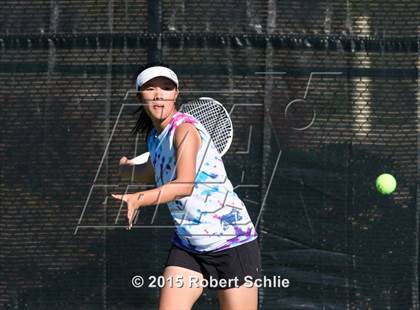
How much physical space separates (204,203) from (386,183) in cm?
182

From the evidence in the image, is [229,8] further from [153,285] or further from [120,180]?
[153,285]

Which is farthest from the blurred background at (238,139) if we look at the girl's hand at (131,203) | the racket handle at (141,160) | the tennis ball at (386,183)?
the girl's hand at (131,203)

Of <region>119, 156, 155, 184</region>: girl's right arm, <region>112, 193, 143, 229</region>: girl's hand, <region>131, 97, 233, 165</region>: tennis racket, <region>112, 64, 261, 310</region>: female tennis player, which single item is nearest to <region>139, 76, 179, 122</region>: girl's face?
<region>112, 64, 261, 310</region>: female tennis player

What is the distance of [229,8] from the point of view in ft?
16.8

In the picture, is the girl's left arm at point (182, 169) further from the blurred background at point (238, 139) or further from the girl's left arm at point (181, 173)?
the blurred background at point (238, 139)

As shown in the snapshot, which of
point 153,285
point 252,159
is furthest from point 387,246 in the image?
point 153,285

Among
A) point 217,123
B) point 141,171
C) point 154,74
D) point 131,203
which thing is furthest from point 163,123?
point 217,123

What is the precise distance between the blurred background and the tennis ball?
0.12 ft

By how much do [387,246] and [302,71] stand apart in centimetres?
116

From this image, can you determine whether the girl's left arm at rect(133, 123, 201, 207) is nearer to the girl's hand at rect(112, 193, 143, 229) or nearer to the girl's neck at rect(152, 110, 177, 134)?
the girl's hand at rect(112, 193, 143, 229)

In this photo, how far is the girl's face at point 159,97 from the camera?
3562 millimetres

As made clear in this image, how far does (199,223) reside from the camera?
3611mm

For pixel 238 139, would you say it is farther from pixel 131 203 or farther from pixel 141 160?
pixel 131 203

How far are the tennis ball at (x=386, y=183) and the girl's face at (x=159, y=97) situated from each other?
6.20 ft
